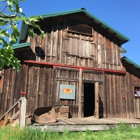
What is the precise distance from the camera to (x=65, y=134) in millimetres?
8117

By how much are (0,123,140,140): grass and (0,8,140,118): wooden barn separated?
245cm

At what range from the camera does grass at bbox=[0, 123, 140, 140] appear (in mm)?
6789

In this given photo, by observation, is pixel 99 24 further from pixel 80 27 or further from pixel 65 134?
pixel 65 134

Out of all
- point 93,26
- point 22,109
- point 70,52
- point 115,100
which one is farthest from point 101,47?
point 22,109

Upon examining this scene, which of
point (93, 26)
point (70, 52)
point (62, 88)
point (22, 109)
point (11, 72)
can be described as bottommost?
point (22, 109)

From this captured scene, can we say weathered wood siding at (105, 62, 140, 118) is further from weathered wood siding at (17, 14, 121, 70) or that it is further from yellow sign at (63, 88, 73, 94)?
yellow sign at (63, 88, 73, 94)

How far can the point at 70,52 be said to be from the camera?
1246 cm

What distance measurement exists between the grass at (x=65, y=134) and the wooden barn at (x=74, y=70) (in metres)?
2.45

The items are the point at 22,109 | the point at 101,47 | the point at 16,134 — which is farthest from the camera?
the point at 101,47

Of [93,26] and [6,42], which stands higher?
[93,26]

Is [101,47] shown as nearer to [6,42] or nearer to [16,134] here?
[16,134]

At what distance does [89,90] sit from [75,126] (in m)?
9.80

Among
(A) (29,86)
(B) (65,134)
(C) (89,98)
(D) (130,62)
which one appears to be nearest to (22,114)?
(B) (65,134)

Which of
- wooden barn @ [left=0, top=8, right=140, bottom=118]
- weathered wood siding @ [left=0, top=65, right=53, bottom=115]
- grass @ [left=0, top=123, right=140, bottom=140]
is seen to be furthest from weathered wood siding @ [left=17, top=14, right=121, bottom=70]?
grass @ [left=0, top=123, right=140, bottom=140]
